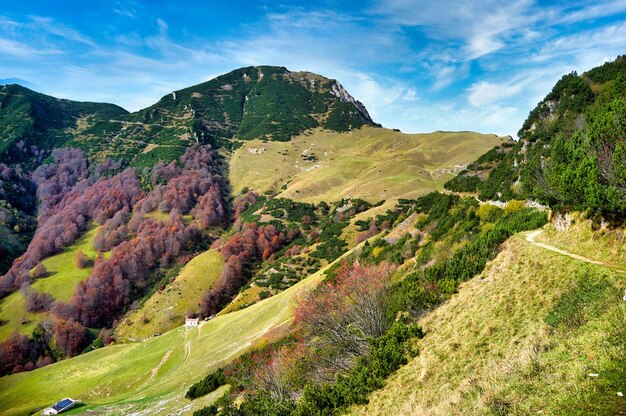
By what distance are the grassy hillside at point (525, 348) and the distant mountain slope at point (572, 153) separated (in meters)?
3.64

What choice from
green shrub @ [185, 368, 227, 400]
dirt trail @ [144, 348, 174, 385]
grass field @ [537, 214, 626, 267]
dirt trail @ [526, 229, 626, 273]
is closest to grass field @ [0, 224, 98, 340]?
dirt trail @ [144, 348, 174, 385]

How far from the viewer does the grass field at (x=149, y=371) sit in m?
40.1

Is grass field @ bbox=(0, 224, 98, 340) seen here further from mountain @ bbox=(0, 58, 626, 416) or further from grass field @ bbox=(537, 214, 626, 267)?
grass field @ bbox=(537, 214, 626, 267)

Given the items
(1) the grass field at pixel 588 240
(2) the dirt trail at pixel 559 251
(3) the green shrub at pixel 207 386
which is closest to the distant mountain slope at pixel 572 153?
(1) the grass field at pixel 588 240

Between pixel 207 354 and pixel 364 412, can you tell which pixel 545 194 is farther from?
pixel 207 354

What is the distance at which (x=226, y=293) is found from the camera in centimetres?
10388

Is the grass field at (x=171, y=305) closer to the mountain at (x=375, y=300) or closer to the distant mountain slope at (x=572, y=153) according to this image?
the mountain at (x=375, y=300)

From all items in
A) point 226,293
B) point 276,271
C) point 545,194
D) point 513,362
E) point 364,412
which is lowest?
point 226,293

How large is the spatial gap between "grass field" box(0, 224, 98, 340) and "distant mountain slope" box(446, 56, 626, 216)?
131 m

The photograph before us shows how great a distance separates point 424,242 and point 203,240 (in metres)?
122

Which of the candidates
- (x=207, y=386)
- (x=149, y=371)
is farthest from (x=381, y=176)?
(x=207, y=386)

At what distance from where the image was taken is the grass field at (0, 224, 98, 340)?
108 meters

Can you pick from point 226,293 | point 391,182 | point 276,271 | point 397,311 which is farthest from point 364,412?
point 391,182

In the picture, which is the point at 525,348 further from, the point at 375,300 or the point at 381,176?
the point at 381,176
